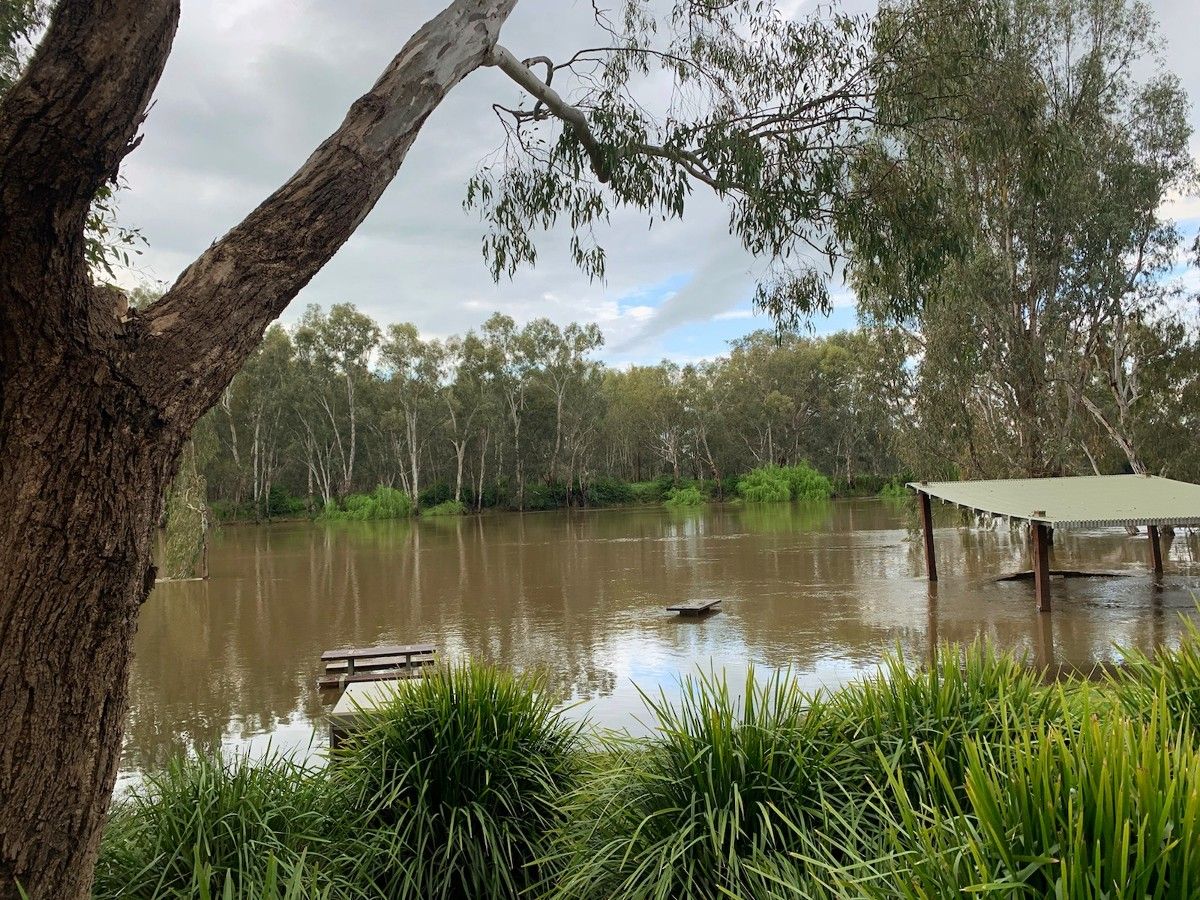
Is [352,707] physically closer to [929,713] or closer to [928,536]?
[929,713]

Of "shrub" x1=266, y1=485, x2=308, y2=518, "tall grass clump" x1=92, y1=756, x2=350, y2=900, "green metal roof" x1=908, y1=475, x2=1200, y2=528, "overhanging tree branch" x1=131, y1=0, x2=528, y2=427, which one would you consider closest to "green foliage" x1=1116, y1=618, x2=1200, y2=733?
"tall grass clump" x1=92, y1=756, x2=350, y2=900

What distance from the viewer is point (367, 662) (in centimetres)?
917

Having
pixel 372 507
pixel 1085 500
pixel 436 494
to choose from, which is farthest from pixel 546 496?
pixel 1085 500

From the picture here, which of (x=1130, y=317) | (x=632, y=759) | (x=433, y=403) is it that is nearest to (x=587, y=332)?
(x=433, y=403)

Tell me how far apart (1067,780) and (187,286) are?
250 centimetres

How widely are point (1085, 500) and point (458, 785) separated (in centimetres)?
1250

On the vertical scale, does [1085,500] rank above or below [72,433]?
below

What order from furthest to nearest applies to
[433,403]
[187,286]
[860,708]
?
[433,403]
[860,708]
[187,286]

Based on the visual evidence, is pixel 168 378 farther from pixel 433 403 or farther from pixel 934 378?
pixel 433 403

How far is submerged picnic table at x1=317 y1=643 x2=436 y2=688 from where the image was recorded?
9.06 meters

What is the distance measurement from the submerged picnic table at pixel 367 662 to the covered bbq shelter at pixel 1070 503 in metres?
8.07

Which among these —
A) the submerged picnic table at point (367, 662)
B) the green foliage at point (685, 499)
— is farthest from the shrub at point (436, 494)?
the submerged picnic table at point (367, 662)

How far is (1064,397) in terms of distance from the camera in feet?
66.8

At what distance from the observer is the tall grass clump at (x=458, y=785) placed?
3.48 m
